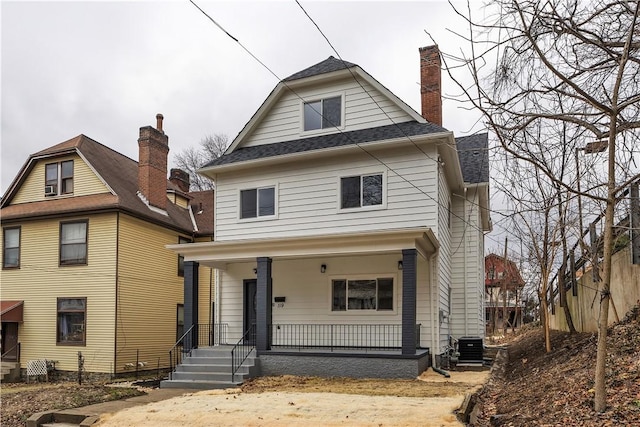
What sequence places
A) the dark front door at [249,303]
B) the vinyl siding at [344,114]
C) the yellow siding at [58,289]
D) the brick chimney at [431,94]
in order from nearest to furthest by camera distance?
the vinyl siding at [344,114] → the dark front door at [249,303] → the brick chimney at [431,94] → the yellow siding at [58,289]

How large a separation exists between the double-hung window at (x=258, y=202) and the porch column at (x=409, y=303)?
15.4ft

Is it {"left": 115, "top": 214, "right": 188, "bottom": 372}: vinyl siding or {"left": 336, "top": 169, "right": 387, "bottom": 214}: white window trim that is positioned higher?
{"left": 336, "top": 169, "right": 387, "bottom": 214}: white window trim

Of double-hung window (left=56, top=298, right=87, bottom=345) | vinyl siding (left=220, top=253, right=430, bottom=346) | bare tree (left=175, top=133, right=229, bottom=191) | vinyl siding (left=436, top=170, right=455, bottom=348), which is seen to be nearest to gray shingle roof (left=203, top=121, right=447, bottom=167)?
→ vinyl siding (left=436, top=170, right=455, bottom=348)

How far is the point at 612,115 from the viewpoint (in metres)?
5.25

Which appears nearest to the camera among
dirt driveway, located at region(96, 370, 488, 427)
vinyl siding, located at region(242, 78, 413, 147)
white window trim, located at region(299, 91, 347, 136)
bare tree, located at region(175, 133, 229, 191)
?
dirt driveway, located at region(96, 370, 488, 427)

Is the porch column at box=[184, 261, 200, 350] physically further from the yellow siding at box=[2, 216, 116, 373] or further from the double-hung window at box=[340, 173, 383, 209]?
the double-hung window at box=[340, 173, 383, 209]

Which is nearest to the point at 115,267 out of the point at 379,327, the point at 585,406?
the point at 379,327

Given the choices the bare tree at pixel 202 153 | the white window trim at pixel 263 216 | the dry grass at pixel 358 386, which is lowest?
the dry grass at pixel 358 386

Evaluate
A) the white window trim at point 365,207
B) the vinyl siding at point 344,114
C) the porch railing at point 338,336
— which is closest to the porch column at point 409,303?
the porch railing at point 338,336

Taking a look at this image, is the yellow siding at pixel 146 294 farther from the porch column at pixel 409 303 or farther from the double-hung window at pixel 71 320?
the porch column at pixel 409 303

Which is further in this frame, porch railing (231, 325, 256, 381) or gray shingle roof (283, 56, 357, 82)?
gray shingle roof (283, 56, 357, 82)

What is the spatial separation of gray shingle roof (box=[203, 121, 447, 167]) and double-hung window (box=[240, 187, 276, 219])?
1001 mm

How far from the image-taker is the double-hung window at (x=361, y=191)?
13.6 metres

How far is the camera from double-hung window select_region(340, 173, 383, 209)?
44.8ft
